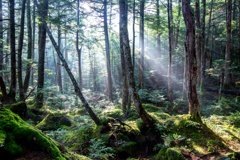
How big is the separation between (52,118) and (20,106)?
2.01m

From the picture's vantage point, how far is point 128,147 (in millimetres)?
5039

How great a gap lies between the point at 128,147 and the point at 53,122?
5.03 m

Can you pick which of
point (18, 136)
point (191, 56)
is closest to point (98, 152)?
point (18, 136)

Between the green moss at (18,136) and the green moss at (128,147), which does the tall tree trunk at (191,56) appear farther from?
the green moss at (18,136)

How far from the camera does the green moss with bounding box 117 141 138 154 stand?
16.0 ft

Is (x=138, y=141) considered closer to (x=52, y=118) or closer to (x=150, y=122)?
(x=150, y=122)

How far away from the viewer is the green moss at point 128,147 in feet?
16.0

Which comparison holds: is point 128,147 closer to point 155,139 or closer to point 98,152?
point 155,139

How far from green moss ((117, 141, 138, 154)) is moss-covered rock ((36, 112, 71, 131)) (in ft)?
14.8

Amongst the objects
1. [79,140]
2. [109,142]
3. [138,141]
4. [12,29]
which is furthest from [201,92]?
[12,29]

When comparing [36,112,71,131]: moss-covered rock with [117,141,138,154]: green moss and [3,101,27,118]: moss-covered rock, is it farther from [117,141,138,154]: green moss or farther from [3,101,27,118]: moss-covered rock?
[117,141,138,154]: green moss

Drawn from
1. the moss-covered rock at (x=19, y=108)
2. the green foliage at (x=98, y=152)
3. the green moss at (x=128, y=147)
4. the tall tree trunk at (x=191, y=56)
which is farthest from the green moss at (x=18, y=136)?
the moss-covered rock at (x=19, y=108)

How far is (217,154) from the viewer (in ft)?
13.1

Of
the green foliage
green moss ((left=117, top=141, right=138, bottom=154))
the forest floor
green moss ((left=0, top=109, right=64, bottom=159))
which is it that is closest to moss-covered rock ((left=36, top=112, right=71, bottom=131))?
the forest floor
